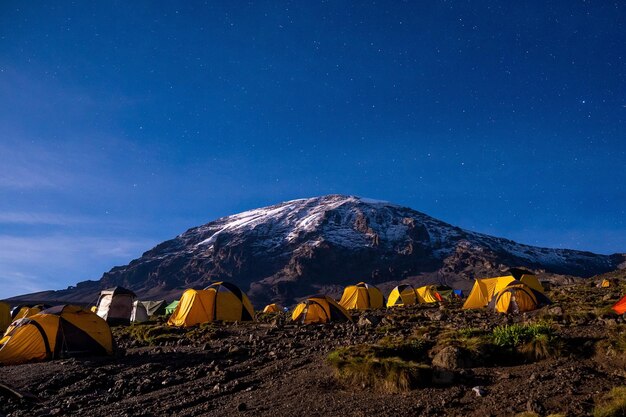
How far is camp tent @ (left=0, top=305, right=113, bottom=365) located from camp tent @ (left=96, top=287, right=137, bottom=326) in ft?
49.7

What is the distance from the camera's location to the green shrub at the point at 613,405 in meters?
6.42

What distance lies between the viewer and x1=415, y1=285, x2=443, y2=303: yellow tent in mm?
45269

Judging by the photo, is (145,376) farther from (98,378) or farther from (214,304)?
(214,304)

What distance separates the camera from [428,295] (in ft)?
152

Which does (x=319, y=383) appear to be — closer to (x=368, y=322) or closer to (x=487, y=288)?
(x=368, y=322)

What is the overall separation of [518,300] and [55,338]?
21788 millimetres

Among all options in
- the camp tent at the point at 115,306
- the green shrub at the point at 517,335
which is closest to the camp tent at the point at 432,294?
the camp tent at the point at 115,306

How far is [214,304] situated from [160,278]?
170772mm

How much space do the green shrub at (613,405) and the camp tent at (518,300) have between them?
640 inches

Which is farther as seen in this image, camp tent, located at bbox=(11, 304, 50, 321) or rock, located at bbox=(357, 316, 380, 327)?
camp tent, located at bbox=(11, 304, 50, 321)

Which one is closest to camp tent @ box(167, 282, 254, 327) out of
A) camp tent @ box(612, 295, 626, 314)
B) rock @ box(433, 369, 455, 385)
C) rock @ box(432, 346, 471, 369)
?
rock @ box(432, 346, 471, 369)

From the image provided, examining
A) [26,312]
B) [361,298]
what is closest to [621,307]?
[361,298]

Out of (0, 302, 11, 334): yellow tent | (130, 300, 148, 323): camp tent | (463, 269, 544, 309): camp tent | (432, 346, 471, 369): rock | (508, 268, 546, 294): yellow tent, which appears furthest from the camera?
(130, 300, 148, 323): camp tent

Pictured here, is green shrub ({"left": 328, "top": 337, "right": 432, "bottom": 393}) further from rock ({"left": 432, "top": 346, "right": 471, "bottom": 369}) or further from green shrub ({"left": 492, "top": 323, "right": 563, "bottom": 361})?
green shrub ({"left": 492, "top": 323, "right": 563, "bottom": 361})
